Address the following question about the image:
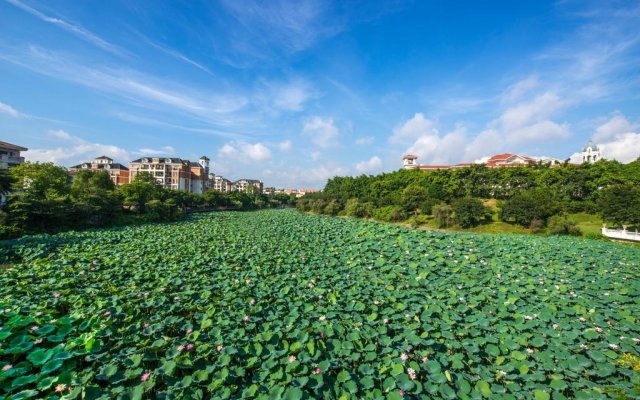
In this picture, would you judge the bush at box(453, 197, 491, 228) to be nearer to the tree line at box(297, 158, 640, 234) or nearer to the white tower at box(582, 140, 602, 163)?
the tree line at box(297, 158, 640, 234)

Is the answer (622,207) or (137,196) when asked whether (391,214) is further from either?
(137,196)

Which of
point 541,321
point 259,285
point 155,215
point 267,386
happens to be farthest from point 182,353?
point 155,215

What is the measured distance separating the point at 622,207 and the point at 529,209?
473 centimetres

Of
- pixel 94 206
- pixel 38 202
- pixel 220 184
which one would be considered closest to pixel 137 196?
pixel 94 206

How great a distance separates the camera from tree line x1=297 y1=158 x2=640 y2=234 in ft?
61.4

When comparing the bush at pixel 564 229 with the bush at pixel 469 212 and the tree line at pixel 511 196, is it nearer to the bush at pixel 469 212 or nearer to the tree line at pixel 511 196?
the tree line at pixel 511 196

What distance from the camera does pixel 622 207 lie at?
56.5 feet

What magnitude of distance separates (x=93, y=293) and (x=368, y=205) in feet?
94.1

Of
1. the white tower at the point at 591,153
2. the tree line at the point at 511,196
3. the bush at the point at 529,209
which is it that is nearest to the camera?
the tree line at the point at 511,196

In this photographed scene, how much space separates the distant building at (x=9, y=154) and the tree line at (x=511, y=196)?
31992 mm

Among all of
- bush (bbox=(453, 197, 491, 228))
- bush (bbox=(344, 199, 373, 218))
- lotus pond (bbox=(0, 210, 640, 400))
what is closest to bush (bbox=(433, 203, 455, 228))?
bush (bbox=(453, 197, 491, 228))

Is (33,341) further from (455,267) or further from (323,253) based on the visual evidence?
(455,267)

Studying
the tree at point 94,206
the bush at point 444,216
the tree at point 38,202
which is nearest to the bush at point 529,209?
the bush at point 444,216

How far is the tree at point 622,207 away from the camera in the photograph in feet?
55.0
